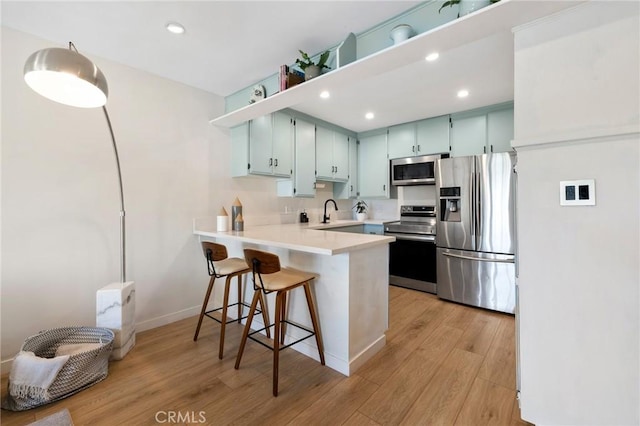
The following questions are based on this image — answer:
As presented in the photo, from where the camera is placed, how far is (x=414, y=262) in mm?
3578

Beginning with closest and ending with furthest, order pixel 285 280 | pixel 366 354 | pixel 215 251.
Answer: pixel 285 280 → pixel 366 354 → pixel 215 251

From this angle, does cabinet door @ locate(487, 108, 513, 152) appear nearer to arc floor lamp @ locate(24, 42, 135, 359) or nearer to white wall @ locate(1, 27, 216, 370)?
white wall @ locate(1, 27, 216, 370)

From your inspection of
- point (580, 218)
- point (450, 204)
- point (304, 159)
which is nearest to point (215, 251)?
point (304, 159)

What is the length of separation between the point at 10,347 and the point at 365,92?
3623 mm

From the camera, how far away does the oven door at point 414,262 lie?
342 centimetres

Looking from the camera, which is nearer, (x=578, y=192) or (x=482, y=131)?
(x=578, y=192)

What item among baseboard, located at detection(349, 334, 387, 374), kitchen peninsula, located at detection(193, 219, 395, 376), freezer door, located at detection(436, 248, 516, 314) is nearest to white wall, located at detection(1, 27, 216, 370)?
kitchen peninsula, located at detection(193, 219, 395, 376)

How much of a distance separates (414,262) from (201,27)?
3373 mm

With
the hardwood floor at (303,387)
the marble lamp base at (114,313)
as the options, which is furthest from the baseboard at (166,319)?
the marble lamp base at (114,313)

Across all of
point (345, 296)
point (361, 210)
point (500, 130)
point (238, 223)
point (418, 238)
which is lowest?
point (345, 296)

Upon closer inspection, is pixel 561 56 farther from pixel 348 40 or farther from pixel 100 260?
pixel 100 260

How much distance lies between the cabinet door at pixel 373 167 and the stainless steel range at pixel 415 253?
0.68 meters

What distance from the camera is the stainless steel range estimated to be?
3430 mm

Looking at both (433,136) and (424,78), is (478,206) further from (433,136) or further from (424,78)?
(424,78)
